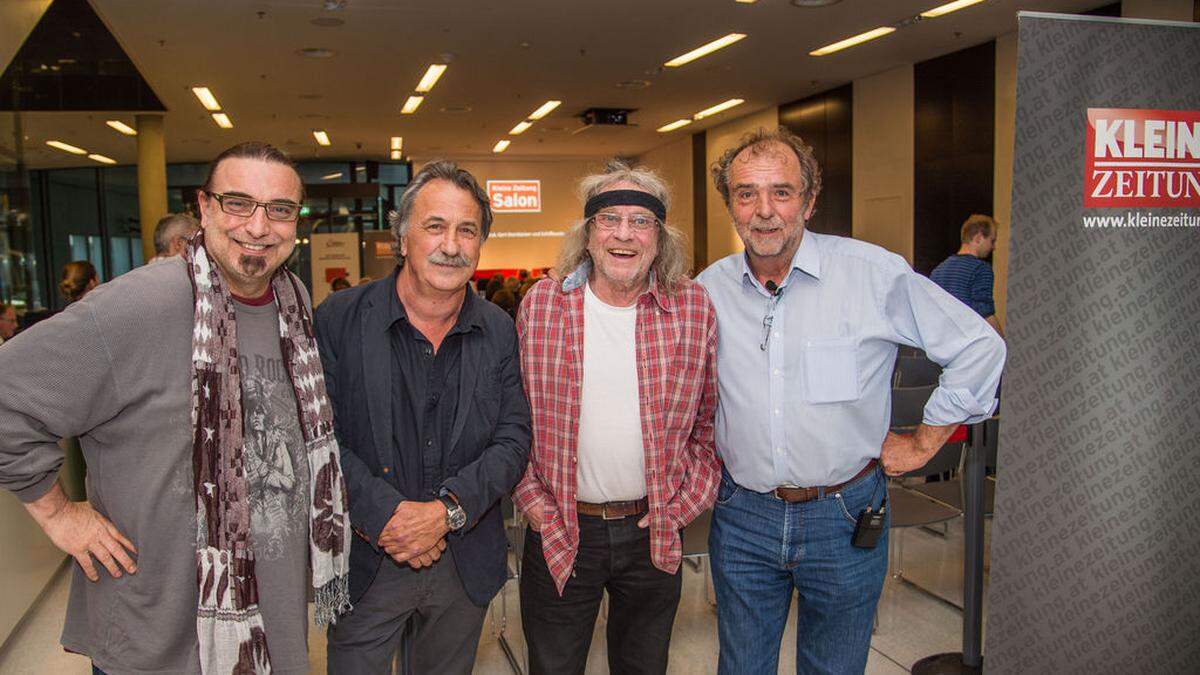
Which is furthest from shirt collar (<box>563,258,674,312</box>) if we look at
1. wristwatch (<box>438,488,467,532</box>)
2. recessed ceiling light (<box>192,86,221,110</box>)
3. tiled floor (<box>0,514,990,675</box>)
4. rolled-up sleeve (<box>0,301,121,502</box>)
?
recessed ceiling light (<box>192,86,221,110</box>)

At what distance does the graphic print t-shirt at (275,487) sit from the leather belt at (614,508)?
73 centimetres

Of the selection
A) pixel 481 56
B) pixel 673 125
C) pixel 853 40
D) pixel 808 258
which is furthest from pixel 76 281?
pixel 673 125

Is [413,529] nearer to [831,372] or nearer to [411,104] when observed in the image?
[831,372]

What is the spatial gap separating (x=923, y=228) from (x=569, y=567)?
10817 millimetres

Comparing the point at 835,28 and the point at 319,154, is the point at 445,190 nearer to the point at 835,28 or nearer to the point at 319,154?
the point at 835,28

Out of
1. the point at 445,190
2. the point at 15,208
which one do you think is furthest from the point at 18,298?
the point at 445,190

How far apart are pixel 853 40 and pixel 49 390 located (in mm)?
10435

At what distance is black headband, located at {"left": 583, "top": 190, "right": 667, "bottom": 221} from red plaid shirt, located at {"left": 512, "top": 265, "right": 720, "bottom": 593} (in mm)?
198

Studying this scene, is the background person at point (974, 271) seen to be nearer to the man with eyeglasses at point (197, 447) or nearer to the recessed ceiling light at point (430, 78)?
the man with eyeglasses at point (197, 447)

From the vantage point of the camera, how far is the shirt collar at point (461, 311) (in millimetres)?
2076

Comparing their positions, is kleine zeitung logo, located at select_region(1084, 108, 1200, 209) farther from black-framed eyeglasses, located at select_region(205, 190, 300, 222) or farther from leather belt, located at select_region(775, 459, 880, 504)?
black-framed eyeglasses, located at select_region(205, 190, 300, 222)

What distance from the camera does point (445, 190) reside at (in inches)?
82.0

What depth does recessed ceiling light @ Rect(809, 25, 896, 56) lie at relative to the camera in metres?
9.84

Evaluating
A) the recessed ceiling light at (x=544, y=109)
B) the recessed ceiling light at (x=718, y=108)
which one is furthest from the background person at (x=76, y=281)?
the recessed ceiling light at (x=718, y=108)
